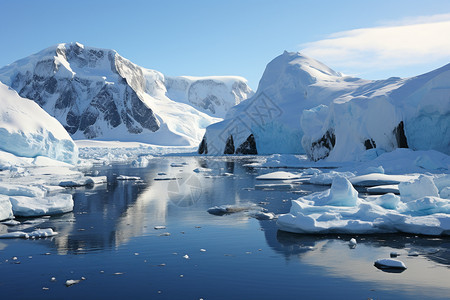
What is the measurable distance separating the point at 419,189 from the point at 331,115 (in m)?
22.7

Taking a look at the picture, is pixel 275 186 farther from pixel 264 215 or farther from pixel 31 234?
pixel 31 234

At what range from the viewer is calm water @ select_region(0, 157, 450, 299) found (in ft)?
25.1

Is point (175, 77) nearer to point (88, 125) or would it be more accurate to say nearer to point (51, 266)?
point (88, 125)

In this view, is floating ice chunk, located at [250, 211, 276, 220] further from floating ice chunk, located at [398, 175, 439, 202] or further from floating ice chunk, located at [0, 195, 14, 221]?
floating ice chunk, located at [0, 195, 14, 221]

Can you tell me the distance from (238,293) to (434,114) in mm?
25303

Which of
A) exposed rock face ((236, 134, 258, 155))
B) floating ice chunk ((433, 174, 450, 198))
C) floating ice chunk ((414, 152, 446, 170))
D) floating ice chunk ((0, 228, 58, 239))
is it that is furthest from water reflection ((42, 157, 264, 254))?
exposed rock face ((236, 134, 258, 155))

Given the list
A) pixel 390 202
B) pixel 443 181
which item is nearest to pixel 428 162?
pixel 443 181

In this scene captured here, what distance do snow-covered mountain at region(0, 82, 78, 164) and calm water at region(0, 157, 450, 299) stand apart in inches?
805

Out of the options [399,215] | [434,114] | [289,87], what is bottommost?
[399,215]

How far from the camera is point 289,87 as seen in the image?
5525 centimetres

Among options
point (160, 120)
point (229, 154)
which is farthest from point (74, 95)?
point (229, 154)

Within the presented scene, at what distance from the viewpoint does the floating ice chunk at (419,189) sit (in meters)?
13.7

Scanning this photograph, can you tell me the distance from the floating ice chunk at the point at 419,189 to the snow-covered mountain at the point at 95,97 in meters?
94.9

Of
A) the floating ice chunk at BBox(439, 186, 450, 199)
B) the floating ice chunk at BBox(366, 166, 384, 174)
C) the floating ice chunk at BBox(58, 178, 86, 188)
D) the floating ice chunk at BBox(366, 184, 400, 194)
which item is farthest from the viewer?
the floating ice chunk at BBox(366, 166, 384, 174)
